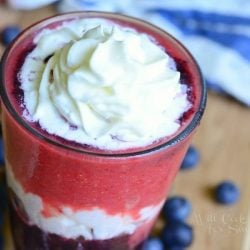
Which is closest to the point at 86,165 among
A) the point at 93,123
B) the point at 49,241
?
the point at 93,123

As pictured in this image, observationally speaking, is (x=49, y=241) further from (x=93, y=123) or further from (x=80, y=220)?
(x=93, y=123)

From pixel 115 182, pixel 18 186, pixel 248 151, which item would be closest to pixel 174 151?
pixel 115 182

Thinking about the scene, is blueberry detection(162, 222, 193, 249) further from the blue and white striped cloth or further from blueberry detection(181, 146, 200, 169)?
the blue and white striped cloth

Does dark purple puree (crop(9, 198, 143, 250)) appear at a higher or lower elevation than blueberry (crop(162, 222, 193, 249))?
higher

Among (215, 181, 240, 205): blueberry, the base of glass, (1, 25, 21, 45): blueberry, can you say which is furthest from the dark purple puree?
(1, 25, 21, 45): blueberry

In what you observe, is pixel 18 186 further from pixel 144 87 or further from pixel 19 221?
pixel 144 87

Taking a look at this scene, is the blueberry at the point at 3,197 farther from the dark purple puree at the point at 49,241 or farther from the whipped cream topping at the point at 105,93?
the whipped cream topping at the point at 105,93

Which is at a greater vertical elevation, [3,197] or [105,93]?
[105,93]
